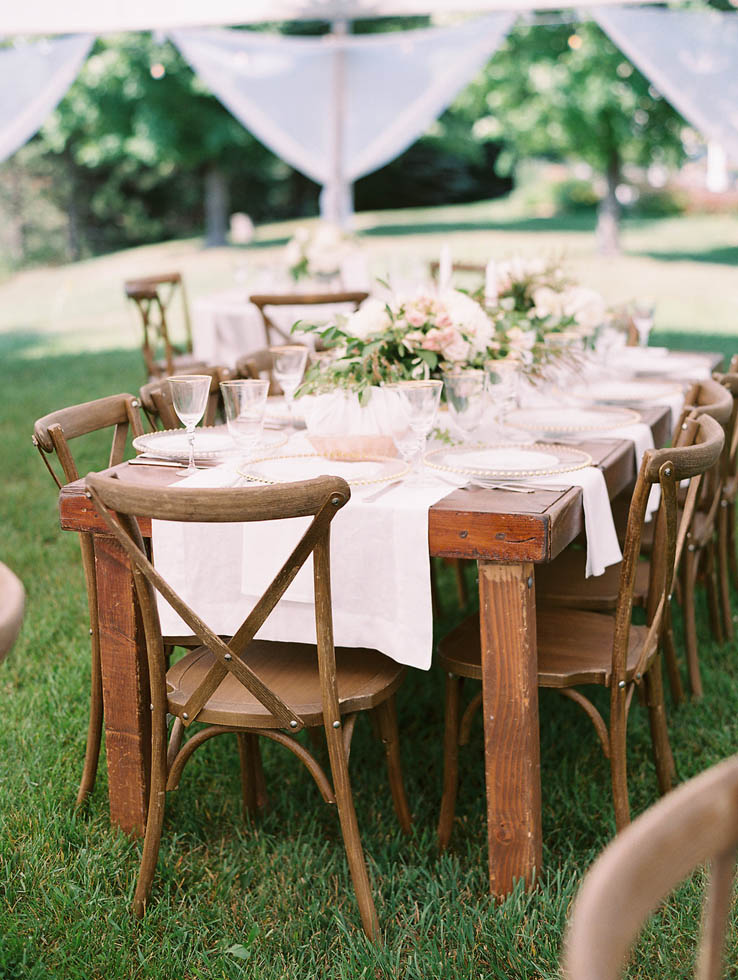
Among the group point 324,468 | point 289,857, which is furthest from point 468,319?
point 289,857

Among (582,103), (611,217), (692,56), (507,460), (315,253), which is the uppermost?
(582,103)

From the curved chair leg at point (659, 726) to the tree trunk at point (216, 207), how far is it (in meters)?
17.0

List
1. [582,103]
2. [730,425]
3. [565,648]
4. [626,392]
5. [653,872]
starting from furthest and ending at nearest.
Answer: [582,103] → [626,392] → [730,425] → [565,648] → [653,872]

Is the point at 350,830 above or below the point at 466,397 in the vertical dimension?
below

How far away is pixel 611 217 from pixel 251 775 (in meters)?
15.1

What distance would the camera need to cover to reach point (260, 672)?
227 cm

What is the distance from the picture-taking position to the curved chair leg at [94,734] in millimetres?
2646

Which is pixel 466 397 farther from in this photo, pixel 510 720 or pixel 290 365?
pixel 510 720

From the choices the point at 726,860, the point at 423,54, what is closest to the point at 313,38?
the point at 423,54

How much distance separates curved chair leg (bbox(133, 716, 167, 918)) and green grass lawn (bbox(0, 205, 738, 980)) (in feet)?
0.15

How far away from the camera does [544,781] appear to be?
2.75 m

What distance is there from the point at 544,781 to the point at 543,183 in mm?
22056

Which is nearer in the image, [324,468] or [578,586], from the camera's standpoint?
[324,468]

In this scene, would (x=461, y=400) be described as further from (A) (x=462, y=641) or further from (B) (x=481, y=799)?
(B) (x=481, y=799)
